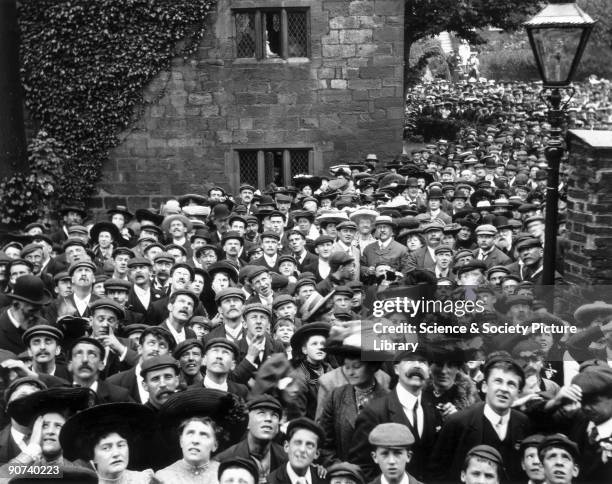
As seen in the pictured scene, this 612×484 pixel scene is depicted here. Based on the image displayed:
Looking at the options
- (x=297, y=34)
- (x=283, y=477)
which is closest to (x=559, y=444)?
(x=283, y=477)

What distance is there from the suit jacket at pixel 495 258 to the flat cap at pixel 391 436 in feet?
17.5

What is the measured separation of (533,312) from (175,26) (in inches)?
513

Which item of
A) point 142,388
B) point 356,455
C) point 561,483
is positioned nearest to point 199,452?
point 356,455

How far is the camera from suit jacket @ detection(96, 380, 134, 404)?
7738 mm

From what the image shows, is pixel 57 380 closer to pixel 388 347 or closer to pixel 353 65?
pixel 388 347

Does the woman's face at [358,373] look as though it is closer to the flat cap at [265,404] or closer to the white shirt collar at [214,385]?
the flat cap at [265,404]

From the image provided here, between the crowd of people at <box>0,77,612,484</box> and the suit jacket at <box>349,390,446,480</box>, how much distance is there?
0.03ft

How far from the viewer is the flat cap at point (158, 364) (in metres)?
7.62

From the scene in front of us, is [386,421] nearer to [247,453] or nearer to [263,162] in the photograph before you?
[247,453]

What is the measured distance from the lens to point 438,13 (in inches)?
1003

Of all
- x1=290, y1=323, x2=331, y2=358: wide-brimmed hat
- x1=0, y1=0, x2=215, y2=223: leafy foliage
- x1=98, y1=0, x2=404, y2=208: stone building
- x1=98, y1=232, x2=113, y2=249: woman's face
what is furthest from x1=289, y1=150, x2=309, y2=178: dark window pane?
x1=290, y1=323, x2=331, y2=358: wide-brimmed hat

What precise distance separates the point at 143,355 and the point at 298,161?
12.5 metres

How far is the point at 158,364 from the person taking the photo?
301 inches

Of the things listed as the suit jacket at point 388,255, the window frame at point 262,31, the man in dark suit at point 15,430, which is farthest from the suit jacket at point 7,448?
the window frame at point 262,31
